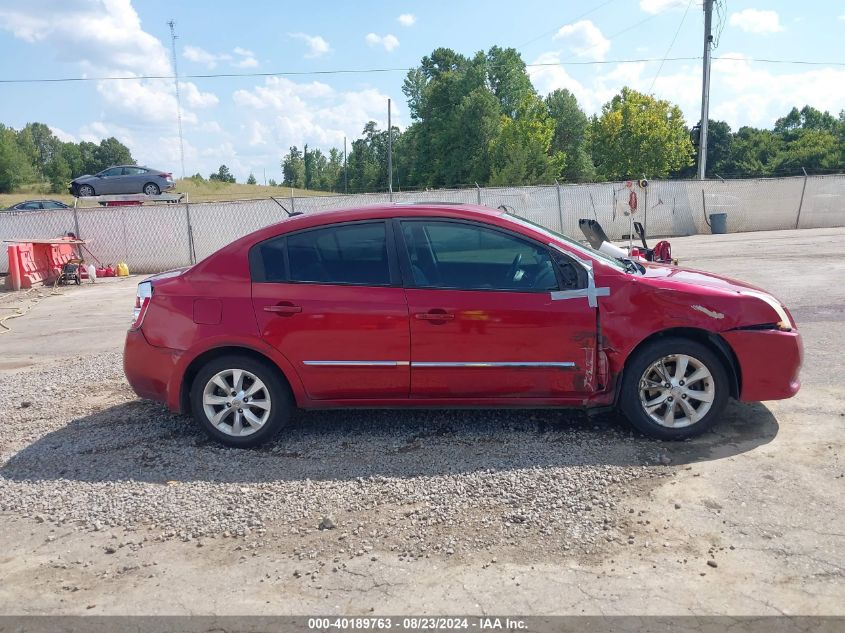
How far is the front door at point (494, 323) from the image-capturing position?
4.74 m

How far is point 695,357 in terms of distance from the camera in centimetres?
471

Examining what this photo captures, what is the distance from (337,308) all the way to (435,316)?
0.69m

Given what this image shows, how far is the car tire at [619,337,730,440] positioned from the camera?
15.5 ft

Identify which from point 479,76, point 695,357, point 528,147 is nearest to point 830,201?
point 695,357

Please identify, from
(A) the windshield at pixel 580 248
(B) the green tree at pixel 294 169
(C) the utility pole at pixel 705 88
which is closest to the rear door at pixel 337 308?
(A) the windshield at pixel 580 248

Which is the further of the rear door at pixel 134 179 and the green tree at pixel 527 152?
the green tree at pixel 527 152

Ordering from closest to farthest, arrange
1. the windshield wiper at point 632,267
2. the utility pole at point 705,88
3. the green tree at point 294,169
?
the windshield wiper at point 632,267
the utility pole at point 705,88
the green tree at point 294,169

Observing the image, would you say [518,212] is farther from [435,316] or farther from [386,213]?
[435,316]

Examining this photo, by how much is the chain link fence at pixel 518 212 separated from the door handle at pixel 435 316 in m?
12.7

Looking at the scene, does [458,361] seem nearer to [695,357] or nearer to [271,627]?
[695,357]

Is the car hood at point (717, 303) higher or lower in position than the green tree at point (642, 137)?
lower

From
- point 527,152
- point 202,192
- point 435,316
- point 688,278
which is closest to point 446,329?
point 435,316

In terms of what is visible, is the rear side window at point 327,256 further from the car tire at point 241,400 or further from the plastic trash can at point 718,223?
the plastic trash can at point 718,223

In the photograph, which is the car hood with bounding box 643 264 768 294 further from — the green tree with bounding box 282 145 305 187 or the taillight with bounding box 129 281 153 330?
the green tree with bounding box 282 145 305 187
